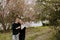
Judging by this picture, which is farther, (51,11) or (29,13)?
(29,13)

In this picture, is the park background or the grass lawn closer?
the park background

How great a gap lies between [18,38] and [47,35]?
140 inches

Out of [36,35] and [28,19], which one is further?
[28,19]

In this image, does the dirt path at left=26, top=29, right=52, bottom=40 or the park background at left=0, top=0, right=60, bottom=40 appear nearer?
the park background at left=0, top=0, right=60, bottom=40

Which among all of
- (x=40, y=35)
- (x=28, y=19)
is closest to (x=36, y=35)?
(x=40, y=35)

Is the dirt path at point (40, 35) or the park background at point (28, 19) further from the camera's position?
the dirt path at point (40, 35)

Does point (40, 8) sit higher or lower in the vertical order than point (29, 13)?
higher

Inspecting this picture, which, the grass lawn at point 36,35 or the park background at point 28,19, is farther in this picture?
the grass lawn at point 36,35

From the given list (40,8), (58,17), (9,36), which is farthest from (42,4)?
(9,36)

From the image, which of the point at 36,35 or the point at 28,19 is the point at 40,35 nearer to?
the point at 36,35

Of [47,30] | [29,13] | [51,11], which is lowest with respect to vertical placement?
[47,30]

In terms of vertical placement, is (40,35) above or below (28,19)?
below

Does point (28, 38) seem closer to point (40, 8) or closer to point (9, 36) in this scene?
point (9, 36)

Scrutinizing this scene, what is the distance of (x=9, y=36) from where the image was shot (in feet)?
47.2
